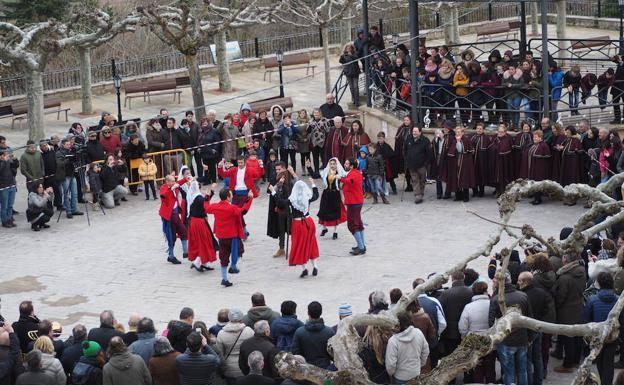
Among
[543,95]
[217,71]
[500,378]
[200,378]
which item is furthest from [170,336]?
[217,71]

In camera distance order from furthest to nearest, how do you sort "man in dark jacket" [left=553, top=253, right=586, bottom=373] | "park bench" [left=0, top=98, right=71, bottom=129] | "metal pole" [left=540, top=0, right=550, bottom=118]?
"park bench" [left=0, top=98, right=71, bottom=129]
"metal pole" [left=540, top=0, right=550, bottom=118]
"man in dark jacket" [left=553, top=253, right=586, bottom=373]

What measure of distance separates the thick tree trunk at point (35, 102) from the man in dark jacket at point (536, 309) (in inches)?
619

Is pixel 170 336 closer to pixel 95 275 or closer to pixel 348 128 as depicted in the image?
pixel 95 275

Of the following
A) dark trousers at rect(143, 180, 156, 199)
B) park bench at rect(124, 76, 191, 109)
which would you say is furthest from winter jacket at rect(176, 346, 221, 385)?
park bench at rect(124, 76, 191, 109)

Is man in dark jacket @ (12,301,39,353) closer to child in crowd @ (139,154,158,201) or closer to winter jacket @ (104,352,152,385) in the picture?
Result: winter jacket @ (104,352,152,385)

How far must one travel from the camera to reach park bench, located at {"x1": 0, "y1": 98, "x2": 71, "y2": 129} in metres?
31.2

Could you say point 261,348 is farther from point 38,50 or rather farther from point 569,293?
point 38,50

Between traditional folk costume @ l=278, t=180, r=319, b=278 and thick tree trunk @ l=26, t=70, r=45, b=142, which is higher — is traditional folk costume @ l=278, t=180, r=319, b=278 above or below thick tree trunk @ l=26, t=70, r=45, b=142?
below

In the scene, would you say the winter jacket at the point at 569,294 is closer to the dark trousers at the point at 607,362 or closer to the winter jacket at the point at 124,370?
→ the dark trousers at the point at 607,362

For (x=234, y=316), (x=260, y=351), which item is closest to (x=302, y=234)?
(x=234, y=316)

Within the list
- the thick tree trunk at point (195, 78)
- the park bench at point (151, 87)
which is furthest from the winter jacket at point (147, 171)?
the park bench at point (151, 87)

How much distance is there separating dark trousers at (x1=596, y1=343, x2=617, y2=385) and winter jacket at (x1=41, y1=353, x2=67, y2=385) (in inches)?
226

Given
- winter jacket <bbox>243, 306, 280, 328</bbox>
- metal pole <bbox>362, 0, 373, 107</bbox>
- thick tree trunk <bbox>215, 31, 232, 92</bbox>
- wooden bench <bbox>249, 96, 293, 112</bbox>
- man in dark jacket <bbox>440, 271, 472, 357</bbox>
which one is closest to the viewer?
winter jacket <bbox>243, 306, 280, 328</bbox>

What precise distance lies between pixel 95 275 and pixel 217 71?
17745 mm
